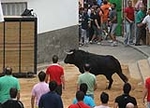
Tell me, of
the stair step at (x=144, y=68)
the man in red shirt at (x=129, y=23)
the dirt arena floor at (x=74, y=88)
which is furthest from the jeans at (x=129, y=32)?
the dirt arena floor at (x=74, y=88)

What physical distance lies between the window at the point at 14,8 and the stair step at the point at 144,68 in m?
5.40

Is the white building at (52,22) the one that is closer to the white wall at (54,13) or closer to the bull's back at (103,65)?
the white wall at (54,13)

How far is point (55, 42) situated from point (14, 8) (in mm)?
2378

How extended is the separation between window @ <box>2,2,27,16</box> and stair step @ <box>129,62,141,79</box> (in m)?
5.11

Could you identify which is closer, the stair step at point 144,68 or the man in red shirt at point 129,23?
the stair step at point 144,68

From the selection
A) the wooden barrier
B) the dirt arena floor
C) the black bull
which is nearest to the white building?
the dirt arena floor

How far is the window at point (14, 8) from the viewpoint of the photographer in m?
26.0

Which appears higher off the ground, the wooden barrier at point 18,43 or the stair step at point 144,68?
the wooden barrier at point 18,43

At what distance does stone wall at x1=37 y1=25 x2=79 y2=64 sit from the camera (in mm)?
26266

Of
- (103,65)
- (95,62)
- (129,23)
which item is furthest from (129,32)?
(95,62)

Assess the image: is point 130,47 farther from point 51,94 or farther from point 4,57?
point 51,94

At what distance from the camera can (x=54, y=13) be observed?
88.1 ft

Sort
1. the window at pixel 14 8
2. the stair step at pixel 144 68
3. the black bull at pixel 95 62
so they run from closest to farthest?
the black bull at pixel 95 62, the stair step at pixel 144 68, the window at pixel 14 8

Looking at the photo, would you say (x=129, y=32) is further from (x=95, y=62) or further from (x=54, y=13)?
(x=95, y=62)
